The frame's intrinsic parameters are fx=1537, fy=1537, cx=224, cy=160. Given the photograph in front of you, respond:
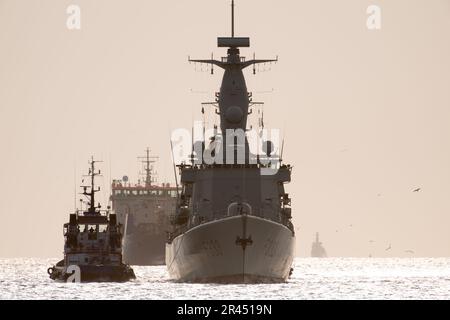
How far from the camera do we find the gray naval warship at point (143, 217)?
185 metres

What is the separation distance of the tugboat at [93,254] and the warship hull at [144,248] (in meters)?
69.4

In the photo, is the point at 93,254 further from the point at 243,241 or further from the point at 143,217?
the point at 143,217

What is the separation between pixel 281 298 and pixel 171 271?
28251 mm

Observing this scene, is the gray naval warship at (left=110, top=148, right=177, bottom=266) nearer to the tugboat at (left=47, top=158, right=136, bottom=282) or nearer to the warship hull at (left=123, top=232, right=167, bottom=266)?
the warship hull at (left=123, top=232, right=167, bottom=266)

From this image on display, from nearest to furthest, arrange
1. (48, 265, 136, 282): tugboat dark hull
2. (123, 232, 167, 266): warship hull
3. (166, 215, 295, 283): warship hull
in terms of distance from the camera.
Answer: (166, 215, 295, 283): warship hull, (48, 265, 136, 282): tugboat dark hull, (123, 232, 167, 266): warship hull

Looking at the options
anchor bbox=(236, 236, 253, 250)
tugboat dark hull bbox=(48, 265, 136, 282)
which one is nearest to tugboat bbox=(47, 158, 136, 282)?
tugboat dark hull bbox=(48, 265, 136, 282)

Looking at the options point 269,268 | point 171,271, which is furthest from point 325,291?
point 171,271

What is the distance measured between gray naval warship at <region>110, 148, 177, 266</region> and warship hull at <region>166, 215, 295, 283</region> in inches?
3320

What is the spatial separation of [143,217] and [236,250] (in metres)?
100

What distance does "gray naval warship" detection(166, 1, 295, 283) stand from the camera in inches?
3607

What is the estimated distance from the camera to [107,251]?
354 feet

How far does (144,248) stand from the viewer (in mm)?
185625

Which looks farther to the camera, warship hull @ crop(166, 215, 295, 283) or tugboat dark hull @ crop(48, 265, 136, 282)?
tugboat dark hull @ crop(48, 265, 136, 282)

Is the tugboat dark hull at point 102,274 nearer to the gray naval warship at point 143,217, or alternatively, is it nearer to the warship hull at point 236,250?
the warship hull at point 236,250
